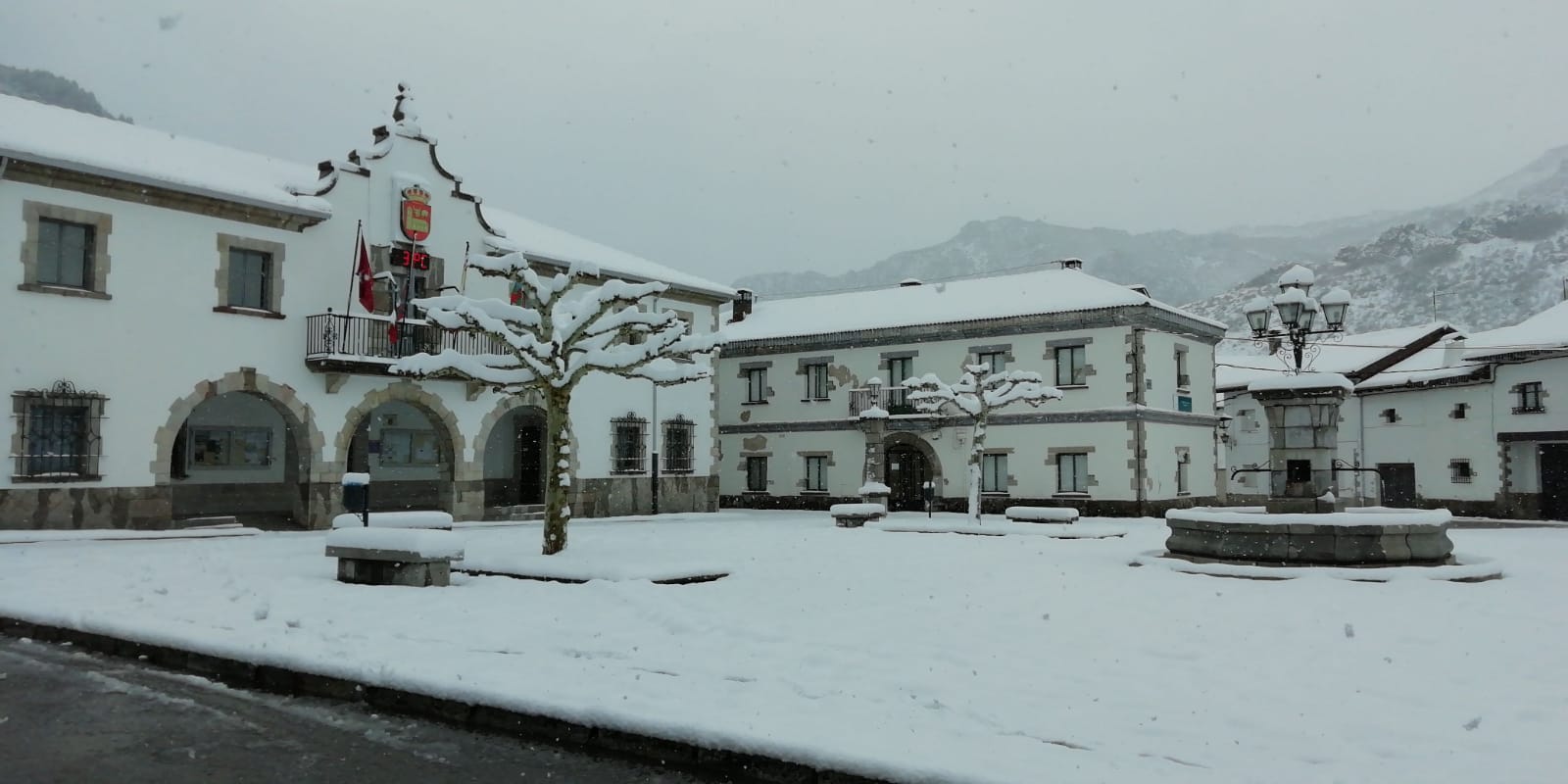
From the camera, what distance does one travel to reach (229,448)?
26.1 m

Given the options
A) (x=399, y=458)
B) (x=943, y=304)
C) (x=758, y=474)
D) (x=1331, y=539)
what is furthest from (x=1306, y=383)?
(x=758, y=474)

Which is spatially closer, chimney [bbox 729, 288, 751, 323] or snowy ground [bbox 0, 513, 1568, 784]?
snowy ground [bbox 0, 513, 1568, 784]

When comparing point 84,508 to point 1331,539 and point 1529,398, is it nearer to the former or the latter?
point 1331,539

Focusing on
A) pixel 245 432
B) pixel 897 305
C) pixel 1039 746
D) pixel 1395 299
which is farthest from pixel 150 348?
pixel 1395 299

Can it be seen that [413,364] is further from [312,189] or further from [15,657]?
[312,189]

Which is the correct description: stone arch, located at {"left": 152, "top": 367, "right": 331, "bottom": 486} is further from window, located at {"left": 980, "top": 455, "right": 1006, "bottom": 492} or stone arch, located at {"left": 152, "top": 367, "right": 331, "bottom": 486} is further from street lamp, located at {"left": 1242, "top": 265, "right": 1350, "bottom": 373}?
window, located at {"left": 980, "top": 455, "right": 1006, "bottom": 492}

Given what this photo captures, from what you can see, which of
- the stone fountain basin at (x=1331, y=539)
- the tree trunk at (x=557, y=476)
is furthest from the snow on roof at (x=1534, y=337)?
the tree trunk at (x=557, y=476)

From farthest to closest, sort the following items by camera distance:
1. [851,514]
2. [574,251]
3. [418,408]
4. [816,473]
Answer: [816,473] → [574,251] → [851,514] → [418,408]

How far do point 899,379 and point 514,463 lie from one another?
1295 cm

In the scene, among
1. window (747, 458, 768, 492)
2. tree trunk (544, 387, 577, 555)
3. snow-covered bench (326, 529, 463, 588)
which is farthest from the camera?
window (747, 458, 768, 492)

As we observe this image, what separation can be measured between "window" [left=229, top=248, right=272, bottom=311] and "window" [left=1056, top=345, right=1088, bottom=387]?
21.8m

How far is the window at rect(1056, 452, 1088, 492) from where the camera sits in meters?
30.8

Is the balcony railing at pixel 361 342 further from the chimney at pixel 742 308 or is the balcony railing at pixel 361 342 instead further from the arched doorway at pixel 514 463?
the chimney at pixel 742 308

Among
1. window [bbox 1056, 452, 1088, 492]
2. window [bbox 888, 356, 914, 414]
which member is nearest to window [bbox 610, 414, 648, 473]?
window [bbox 888, 356, 914, 414]
